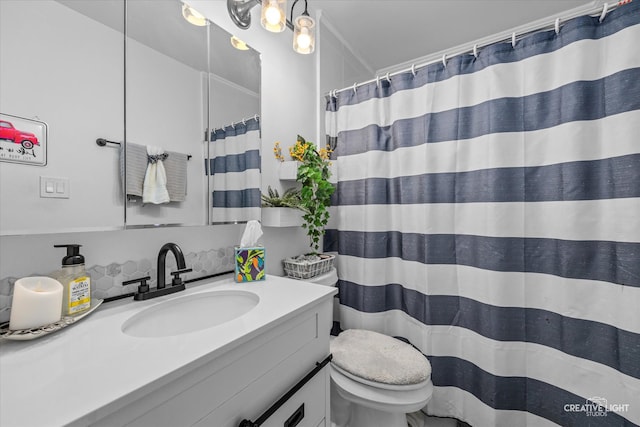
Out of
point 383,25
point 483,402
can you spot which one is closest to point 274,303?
point 483,402

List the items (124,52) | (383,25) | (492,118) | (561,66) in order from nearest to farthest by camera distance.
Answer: (124,52)
(561,66)
(492,118)
(383,25)

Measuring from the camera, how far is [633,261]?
2.77 feet

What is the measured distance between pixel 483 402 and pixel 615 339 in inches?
22.4

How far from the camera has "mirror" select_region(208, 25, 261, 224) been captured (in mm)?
996

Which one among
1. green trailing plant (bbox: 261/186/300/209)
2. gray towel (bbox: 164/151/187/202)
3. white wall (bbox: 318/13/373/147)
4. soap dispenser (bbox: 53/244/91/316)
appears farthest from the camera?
white wall (bbox: 318/13/373/147)

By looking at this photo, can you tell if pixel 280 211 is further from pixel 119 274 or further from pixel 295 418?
pixel 295 418

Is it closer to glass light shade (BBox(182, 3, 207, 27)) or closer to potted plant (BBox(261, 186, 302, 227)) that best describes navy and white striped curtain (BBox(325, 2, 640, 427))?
potted plant (BBox(261, 186, 302, 227))

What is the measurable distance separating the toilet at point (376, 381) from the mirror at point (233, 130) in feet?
2.49

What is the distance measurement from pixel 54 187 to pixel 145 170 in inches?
8.4

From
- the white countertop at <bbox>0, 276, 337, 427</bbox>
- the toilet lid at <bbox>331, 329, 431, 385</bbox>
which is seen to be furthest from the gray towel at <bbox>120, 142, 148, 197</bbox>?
the toilet lid at <bbox>331, 329, 431, 385</bbox>

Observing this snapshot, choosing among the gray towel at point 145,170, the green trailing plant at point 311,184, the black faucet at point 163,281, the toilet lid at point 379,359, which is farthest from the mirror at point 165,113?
the toilet lid at point 379,359

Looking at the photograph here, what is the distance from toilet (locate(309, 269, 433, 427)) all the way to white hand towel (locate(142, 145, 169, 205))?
0.95 metres

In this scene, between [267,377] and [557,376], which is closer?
[267,377]

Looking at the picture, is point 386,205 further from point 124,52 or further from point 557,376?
point 124,52
